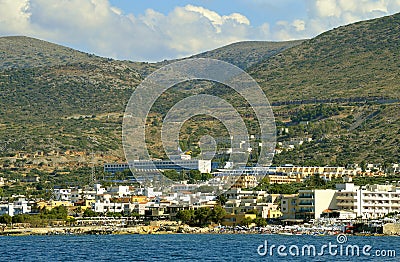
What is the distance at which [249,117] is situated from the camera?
16550 centimetres

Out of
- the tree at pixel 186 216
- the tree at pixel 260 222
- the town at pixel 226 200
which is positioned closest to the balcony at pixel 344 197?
the town at pixel 226 200

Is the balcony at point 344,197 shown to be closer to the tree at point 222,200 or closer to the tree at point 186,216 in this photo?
the tree at point 186,216

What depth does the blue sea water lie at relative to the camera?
62.3m

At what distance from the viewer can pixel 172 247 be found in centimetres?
7188

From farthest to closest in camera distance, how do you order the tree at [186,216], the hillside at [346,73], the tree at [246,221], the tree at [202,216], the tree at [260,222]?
the hillside at [346,73], the tree at [186,216], the tree at [202,216], the tree at [246,221], the tree at [260,222]

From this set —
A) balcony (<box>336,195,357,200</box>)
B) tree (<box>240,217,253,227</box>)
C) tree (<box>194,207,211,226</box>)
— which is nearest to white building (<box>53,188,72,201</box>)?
tree (<box>194,207,211,226</box>)

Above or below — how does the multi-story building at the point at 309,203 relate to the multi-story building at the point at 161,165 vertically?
below

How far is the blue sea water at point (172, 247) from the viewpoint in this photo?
62312mm

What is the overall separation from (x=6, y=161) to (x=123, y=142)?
18.0 m

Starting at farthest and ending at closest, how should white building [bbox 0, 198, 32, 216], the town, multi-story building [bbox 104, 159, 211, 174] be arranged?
multi-story building [bbox 104, 159, 211, 174] → white building [bbox 0, 198, 32, 216] → the town

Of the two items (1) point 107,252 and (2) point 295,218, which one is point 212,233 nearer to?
(2) point 295,218

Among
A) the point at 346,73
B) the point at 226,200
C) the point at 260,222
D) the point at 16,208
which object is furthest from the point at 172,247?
the point at 346,73

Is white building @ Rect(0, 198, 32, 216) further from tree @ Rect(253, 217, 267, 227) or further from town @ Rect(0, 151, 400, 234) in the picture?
tree @ Rect(253, 217, 267, 227)

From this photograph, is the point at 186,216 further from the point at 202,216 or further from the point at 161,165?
the point at 161,165
